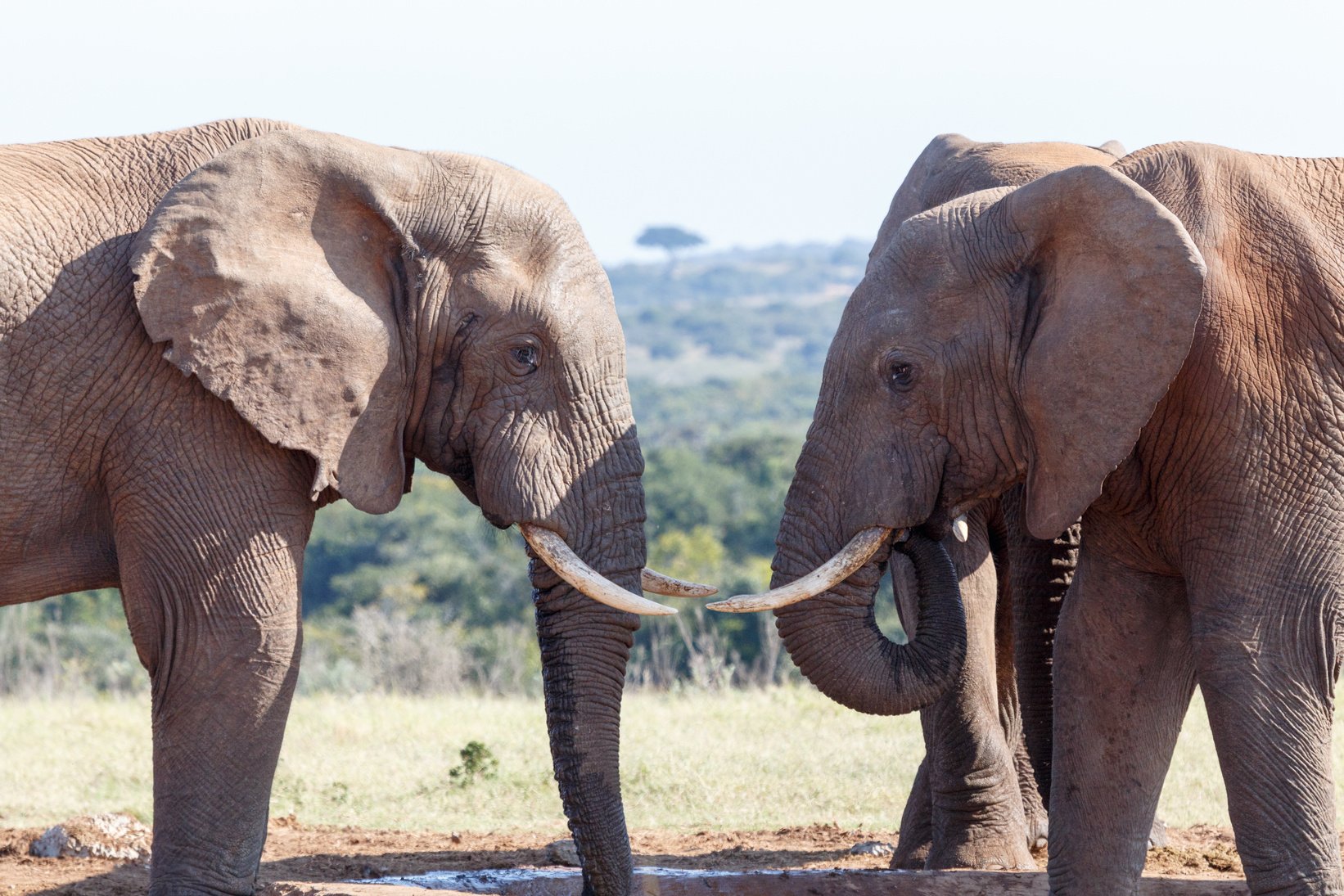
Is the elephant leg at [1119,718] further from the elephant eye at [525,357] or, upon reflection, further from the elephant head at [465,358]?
the elephant eye at [525,357]

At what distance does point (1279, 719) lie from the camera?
5.37m

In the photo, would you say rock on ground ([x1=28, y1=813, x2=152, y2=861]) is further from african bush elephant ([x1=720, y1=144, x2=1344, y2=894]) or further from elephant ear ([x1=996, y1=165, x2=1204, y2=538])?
elephant ear ([x1=996, y1=165, x2=1204, y2=538])

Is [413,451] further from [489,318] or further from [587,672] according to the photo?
[587,672]

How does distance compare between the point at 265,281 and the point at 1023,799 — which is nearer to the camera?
the point at 265,281

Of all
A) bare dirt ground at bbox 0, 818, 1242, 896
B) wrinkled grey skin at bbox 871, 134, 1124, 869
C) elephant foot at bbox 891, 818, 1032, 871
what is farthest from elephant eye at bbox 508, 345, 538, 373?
elephant foot at bbox 891, 818, 1032, 871

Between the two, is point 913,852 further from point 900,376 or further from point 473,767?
point 473,767

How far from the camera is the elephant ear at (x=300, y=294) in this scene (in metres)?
5.65

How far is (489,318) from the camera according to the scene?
5973 millimetres

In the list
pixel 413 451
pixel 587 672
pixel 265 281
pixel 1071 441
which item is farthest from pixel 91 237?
pixel 1071 441

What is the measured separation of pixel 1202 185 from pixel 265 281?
108 inches

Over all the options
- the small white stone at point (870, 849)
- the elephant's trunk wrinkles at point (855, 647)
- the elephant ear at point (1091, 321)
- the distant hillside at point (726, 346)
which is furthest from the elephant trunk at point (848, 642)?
the distant hillside at point (726, 346)

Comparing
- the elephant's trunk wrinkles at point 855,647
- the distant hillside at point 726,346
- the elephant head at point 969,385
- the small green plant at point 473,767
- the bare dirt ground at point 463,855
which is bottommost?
the bare dirt ground at point 463,855

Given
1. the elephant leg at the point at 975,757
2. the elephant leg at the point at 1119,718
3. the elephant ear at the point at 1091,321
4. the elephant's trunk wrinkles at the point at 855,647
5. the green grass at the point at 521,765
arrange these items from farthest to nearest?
the green grass at the point at 521,765 → the elephant leg at the point at 975,757 → the elephant leg at the point at 1119,718 → the elephant's trunk wrinkles at the point at 855,647 → the elephant ear at the point at 1091,321

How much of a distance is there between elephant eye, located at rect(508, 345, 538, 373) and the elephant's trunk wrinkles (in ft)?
3.04
